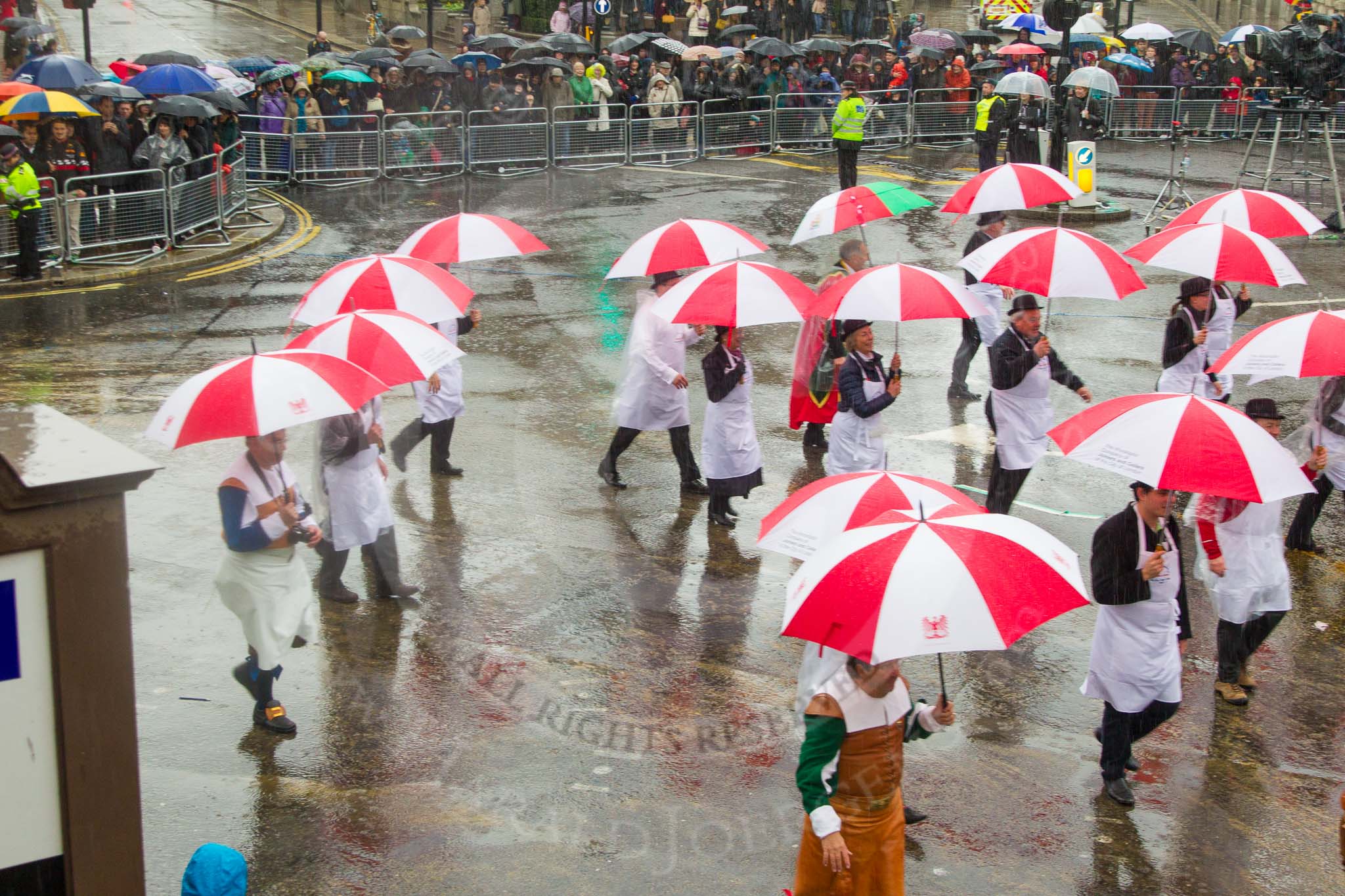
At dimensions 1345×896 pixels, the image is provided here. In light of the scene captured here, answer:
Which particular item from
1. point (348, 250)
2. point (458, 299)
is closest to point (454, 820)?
point (458, 299)

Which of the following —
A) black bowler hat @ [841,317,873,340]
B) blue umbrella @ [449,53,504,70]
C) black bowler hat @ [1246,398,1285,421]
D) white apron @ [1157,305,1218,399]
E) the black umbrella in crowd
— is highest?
blue umbrella @ [449,53,504,70]

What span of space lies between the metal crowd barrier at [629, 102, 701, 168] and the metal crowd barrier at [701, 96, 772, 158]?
0.68 feet

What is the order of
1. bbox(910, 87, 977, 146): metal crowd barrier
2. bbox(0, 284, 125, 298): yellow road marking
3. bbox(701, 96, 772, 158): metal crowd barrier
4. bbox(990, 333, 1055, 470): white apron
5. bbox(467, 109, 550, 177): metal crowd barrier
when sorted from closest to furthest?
bbox(990, 333, 1055, 470): white apron → bbox(0, 284, 125, 298): yellow road marking → bbox(467, 109, 550, 177): metal crowd barrier → bbox(701, 96, 772, 158): metal crowd barrier → bbox(910, 87, 977, 146): metal crowd barrier

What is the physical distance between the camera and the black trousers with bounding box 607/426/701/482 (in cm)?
1042

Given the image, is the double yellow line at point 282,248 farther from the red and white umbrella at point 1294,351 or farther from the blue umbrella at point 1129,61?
the blue umbrella at point 1129,61

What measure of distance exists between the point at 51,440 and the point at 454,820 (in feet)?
10.7

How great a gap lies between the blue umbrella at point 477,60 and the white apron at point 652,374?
55.8 ft

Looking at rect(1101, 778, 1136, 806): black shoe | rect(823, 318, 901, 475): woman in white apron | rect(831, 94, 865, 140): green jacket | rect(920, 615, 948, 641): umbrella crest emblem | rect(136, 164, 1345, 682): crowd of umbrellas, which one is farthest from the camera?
rect(831, 94, 865, 140): green jacket

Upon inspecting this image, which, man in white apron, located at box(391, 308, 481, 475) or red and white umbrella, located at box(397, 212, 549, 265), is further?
man in white apron, located at box(391, 308, 481, 475)

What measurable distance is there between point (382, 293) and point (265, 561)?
2.74 meters

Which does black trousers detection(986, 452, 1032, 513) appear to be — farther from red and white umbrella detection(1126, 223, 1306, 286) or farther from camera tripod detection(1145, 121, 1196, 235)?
camera tripod detection(1145, 121, 1196, 235)

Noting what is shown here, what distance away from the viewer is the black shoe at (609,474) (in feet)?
34.7

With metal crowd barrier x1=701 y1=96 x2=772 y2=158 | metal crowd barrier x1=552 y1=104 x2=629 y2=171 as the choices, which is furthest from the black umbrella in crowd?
metal crowd barrier x1=701 y1=96 x2=772 y2=158

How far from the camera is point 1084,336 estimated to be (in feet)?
48.1
